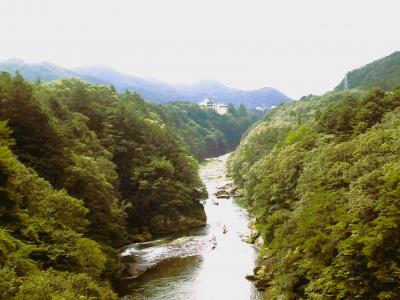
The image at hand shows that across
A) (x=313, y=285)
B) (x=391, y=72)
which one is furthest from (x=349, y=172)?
(x=391, y=72)

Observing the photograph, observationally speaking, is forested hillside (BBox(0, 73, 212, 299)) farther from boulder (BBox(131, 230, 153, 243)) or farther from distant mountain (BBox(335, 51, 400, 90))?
distant mountain (BBox(335, 51, 400, 90))

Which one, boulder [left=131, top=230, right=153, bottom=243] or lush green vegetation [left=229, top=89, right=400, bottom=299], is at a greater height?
lush green vegetation [left=229, top=89, right=400, bottom=299]

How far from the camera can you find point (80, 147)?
164ft

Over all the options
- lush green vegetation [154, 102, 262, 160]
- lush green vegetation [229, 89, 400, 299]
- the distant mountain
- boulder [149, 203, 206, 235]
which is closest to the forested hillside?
boulder [149, 203, 206, 235]

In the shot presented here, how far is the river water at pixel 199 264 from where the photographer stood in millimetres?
36312

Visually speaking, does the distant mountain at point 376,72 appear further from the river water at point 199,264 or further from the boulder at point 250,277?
the boulder at point 250,277

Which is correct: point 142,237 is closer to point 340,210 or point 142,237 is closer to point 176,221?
point 176,221

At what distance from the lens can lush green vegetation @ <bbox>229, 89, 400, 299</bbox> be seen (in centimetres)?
2333

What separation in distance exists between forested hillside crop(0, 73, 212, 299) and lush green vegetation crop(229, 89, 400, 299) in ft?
41.9

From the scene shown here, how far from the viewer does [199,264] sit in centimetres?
4422

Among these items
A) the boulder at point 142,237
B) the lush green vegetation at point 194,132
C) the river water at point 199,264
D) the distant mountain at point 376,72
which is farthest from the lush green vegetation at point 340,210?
the distant mountain at point 376,72

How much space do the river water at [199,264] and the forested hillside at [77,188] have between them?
3.21 meters

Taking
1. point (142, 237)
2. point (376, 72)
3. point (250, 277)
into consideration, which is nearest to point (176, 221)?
point (142, 237)

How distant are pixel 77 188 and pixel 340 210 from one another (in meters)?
23.4
